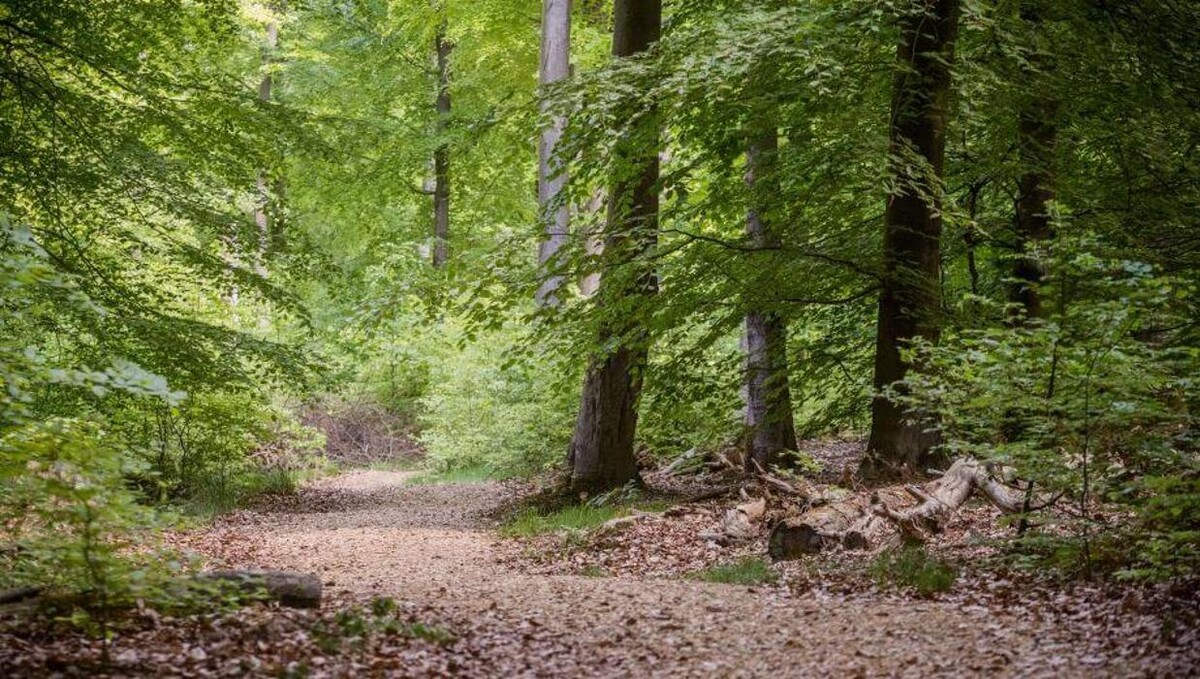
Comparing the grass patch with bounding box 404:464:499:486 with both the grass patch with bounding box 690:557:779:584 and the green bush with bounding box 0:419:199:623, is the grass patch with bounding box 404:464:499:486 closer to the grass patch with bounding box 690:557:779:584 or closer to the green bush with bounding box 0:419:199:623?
the grass patch with bounding box 690:557:779:584

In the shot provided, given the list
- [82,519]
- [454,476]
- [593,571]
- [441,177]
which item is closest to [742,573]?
[593,571]

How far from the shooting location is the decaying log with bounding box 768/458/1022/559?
7918 mm

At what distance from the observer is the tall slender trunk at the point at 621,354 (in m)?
9.66

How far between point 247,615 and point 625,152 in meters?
5.49

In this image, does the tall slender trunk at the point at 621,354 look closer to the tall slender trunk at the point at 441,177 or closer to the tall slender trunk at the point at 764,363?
the tall slender trunk at the point at 764,363

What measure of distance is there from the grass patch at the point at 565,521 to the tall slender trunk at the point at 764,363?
5.83ft

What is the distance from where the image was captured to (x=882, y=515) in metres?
8.16

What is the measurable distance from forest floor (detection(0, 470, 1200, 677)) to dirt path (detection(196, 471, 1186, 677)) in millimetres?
13

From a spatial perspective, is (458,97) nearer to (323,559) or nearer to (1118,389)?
(323,559)

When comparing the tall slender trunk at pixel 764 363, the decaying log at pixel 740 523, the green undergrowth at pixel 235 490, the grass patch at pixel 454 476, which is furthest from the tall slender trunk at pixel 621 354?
the grass patch at pixel 454 476

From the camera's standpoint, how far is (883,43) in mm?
9047

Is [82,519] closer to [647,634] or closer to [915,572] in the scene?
[647,634]

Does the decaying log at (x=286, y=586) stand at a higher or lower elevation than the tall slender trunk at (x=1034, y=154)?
lower

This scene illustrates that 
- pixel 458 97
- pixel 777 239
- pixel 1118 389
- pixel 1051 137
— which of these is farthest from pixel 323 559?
pixel 458 97
